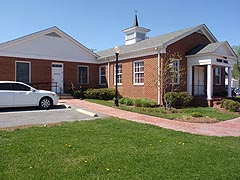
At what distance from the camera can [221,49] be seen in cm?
1762

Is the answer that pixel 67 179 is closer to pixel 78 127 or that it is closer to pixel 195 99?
pixel 78 127

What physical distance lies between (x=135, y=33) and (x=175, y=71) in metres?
12.3

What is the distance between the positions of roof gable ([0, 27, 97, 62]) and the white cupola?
21.8 feet

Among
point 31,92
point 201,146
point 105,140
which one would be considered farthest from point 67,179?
point 31,92

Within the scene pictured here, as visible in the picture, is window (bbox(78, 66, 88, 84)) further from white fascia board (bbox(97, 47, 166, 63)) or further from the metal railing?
the metal railing

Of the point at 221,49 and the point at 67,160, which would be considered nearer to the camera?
the point at 67,160

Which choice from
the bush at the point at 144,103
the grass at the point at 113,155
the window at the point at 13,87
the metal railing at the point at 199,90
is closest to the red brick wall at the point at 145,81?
the bush at the point at 144,103

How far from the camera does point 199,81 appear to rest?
19.6 meters

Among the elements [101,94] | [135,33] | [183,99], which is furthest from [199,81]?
[135,33]

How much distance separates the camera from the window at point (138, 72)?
18.5 m

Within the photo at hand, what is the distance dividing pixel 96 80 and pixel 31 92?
36.3ft

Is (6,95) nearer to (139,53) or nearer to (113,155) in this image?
(113,155)

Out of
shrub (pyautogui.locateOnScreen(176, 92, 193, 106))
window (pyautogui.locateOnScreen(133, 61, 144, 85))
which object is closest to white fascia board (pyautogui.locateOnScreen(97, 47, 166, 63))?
window (pyautogui.locateOnScreen(133, 61, 144, 85))

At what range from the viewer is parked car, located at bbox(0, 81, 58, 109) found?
12.4 m
